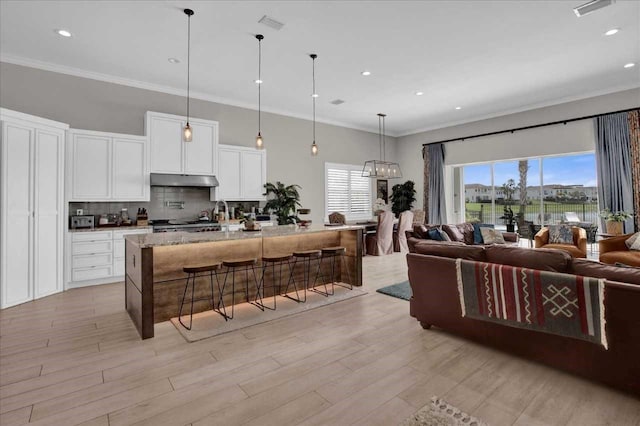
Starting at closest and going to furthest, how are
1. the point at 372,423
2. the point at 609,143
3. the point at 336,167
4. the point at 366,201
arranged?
the point at 372,423
the point at 609,143
the point at 336,167
the point at 366,201

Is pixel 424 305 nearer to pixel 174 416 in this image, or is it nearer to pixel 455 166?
pixel 174 416

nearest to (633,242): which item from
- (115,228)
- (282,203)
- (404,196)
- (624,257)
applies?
(624,257)

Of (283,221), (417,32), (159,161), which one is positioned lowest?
(283,221)

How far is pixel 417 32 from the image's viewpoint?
416 centimetres

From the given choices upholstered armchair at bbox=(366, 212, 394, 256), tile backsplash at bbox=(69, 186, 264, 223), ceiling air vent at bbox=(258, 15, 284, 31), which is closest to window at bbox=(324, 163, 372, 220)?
upholstered armchair at bbox=(366, 212, 394, 256)

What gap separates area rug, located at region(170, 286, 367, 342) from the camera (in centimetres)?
330

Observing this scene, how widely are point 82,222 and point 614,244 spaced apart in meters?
8.36

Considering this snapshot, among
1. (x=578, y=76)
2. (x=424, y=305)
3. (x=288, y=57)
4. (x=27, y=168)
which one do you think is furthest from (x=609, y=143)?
(x=27, y=168)

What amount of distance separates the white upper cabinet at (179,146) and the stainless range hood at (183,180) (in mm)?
79

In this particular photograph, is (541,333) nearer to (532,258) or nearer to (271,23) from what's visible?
(532,258)

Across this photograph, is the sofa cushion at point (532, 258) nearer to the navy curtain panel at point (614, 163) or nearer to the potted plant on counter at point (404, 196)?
the navy curtain panel at point (614, 163)

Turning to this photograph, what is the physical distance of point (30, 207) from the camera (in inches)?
174

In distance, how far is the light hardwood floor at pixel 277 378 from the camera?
2.02m

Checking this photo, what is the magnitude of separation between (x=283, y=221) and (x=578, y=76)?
5845 mm
